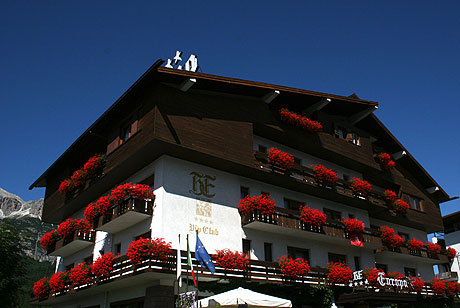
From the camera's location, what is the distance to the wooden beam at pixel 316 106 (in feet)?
90.0

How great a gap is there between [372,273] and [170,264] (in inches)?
474

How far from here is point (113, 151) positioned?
23.3 metres

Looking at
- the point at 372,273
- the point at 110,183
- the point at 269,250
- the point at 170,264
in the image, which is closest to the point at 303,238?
the point at 269,250

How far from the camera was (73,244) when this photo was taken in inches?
991

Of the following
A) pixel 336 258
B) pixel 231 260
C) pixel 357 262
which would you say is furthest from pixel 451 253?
pixel 231 260

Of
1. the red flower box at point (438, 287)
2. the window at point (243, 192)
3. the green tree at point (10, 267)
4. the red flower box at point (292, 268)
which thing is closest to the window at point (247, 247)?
the red flower box at point (292, 268)

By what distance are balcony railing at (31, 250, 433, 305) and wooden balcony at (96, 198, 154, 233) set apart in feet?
6.36

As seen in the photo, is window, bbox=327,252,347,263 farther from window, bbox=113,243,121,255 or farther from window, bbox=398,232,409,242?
window, bbox=113,243,121,255

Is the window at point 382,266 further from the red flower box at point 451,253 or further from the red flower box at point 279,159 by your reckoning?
the red flower box at point 279,159

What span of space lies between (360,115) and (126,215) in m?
18.2

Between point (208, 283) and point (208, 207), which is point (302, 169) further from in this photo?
point (208, 283)

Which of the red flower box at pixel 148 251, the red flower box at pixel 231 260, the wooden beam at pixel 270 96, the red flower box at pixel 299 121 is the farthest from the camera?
the red flower box at pixel 299 121

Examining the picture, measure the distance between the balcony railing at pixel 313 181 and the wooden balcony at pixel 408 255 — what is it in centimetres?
320

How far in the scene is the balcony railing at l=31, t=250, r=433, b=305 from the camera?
58.7ft
